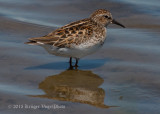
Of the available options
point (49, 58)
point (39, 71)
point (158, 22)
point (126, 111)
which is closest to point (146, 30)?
point (158, 22)

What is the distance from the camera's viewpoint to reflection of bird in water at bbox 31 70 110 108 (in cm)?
911

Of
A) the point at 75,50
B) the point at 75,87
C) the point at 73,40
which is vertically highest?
the point at 73,40

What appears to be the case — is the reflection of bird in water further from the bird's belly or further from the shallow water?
the bird's belly

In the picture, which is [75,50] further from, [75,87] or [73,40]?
[75,87]

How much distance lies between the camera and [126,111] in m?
8.34

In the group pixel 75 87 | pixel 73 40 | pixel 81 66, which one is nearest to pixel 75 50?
pixel 73 40

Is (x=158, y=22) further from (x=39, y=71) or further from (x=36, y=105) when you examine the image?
(x=36, y=105)

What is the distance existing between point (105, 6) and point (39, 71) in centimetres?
724

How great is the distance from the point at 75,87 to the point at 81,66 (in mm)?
1923

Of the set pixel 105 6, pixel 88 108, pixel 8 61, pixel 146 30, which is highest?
pixel 105 6

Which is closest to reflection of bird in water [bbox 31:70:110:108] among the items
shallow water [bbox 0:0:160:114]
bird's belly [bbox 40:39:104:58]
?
shallow water [bbox 0:0:160:114]

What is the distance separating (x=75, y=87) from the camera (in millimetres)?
9930

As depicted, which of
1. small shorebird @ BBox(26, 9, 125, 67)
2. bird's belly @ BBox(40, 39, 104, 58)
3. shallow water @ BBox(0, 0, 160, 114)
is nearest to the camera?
shallow water @ BBox(0, 0, 160, 114)

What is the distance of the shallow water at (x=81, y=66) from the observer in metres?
8.85
